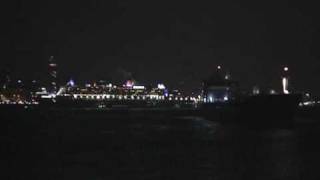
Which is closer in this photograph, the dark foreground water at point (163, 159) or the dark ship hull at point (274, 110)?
the dark foreground water at point (163, 159)

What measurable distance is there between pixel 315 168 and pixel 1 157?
15.0 meters

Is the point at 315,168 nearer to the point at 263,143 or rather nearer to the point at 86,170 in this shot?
the point at 86,170

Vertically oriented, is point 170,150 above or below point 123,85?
below

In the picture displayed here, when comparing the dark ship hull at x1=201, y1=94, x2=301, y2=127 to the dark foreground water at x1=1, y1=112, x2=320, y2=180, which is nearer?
the dark foreground water at x1=1, y1=112, x2=320, y2=180

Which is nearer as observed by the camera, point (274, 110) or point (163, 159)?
point (163, 159)

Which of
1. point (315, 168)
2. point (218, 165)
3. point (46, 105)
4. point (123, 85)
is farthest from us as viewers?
point (123, 85)

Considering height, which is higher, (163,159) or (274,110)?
(274,110)

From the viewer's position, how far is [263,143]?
36.7 metres

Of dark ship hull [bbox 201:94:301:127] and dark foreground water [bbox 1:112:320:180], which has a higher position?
dark ship hull [bbox 201:94:301:127]

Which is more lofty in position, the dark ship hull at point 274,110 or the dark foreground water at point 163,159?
the dark ship hull at point 274,110

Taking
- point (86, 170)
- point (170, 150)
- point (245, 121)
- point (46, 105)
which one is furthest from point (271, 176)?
point (46, 105)

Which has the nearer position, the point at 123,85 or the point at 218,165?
the point at 218,165

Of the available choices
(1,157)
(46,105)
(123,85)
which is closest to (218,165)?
(1,157)

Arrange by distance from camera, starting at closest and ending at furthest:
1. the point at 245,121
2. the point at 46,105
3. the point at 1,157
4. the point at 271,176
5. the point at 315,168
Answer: the point at 271,176
the point at 315,168
the point at 1,157
the point at 245,121
the point at 46,105
